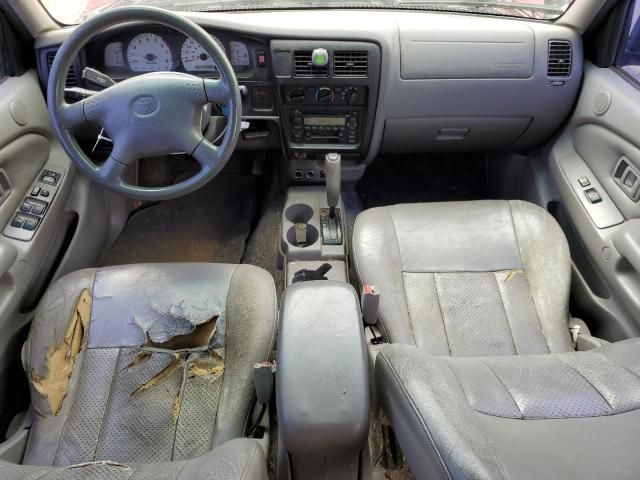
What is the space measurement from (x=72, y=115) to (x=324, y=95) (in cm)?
86

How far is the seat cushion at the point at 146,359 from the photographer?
1.15 m

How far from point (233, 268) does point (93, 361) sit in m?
0.45

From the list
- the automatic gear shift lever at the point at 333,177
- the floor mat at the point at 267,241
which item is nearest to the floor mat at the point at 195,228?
the floor mat at the point at 267,241

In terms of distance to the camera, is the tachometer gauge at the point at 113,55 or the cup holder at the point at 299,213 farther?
the cup holder at the point at 299,213

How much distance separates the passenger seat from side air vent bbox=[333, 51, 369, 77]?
0.50 metres

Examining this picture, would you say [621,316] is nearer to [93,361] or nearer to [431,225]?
[431,225]

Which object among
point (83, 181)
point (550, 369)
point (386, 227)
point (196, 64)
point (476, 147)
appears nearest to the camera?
point (550, 369)

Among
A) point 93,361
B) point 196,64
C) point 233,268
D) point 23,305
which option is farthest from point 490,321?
point 23,305

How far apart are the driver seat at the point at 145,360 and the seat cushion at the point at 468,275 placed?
371mm

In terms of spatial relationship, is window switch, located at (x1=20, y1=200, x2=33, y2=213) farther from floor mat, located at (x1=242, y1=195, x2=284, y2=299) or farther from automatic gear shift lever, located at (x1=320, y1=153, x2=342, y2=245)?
Result: automatic gear shift lever, located at (x1=320, y1=153, x2=342, y2=245)

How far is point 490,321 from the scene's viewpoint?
140cm

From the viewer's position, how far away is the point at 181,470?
79 cm

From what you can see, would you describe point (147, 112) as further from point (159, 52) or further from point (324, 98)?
point (324, 98)

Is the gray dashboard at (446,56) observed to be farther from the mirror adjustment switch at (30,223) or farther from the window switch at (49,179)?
the mirror adjustment switch at (30,223)
